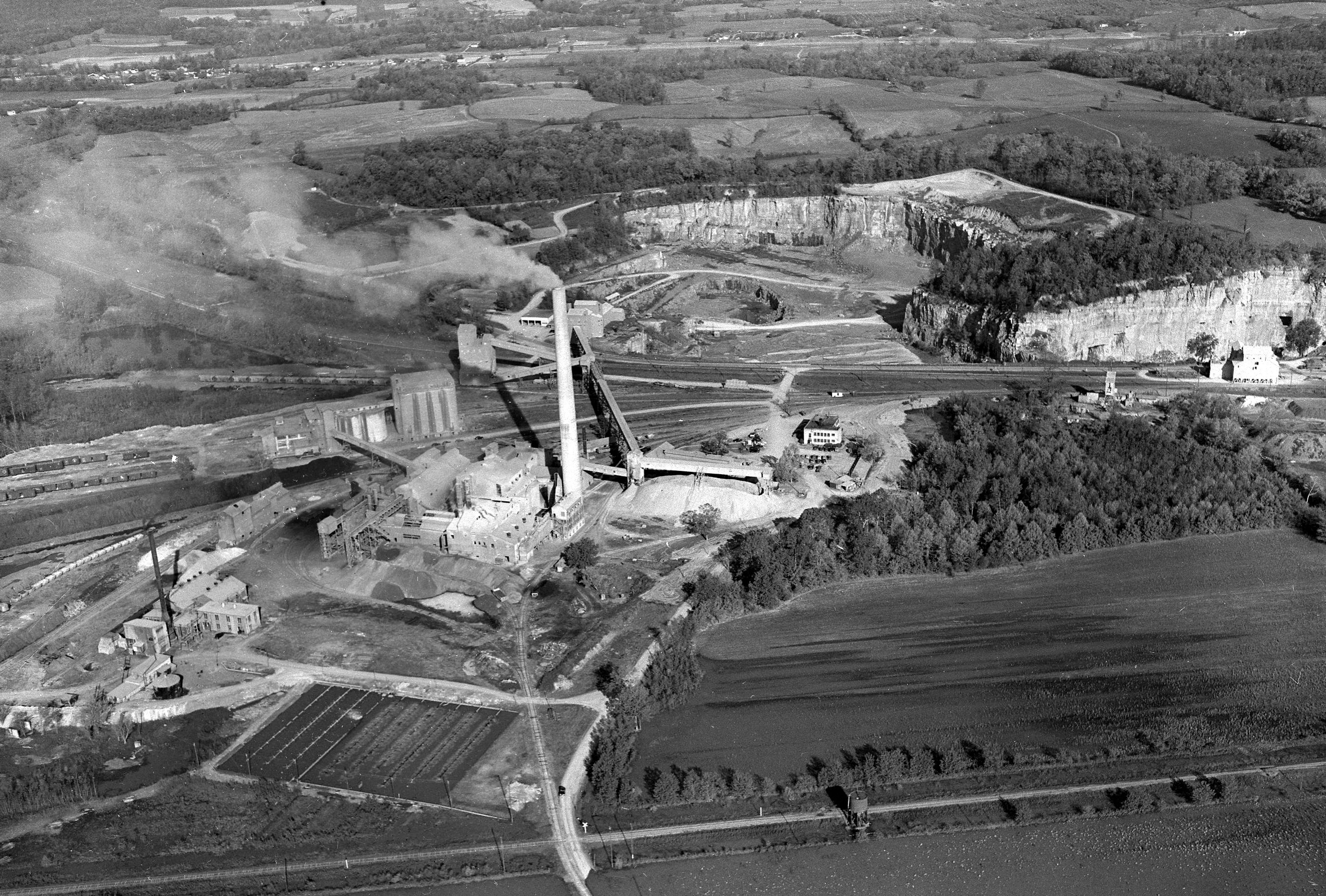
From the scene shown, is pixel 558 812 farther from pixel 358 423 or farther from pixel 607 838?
pixel 358 423

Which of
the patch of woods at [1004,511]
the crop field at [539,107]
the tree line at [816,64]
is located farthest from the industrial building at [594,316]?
the tree line at [816,64]

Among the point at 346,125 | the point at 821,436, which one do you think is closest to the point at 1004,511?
the point at 821,436

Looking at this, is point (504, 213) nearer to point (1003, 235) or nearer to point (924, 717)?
point (1003, 235)

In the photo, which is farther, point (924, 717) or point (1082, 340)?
point (1082, 340)

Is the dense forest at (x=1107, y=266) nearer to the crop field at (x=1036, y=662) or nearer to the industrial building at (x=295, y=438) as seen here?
the crop field at (x=1036, y=662)

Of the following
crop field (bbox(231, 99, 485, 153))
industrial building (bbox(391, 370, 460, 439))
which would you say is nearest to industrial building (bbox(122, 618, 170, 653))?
industrial building (bbox(391, 370, 460, 439))

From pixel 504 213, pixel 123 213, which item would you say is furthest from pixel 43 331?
pixel 504 213

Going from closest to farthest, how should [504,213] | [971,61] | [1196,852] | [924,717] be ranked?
[1196,852] < [924,717] < [504,213] < [971,61]
